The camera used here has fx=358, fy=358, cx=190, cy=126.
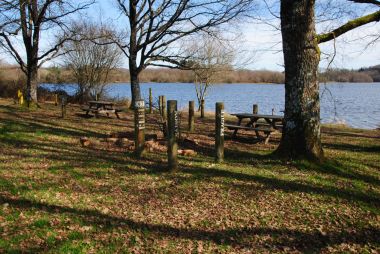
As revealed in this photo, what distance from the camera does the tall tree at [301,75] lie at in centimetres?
700

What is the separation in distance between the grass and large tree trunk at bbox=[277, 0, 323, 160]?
0.50 meters

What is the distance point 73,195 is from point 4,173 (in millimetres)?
1681

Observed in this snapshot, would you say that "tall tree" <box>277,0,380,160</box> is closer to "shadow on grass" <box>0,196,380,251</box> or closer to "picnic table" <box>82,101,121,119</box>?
"shadow on grass" <box>0,196,380,251</box>

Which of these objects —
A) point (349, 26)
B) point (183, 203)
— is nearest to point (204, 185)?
point (183, 203)

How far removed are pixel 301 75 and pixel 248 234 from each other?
151 inches

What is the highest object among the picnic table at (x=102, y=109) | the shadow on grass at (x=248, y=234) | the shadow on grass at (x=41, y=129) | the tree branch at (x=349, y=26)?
the tree branch at (x=349, y=26)

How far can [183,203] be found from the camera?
5.31 meters

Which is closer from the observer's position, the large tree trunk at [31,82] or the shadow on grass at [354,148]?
the shadow on grass at [354,148]

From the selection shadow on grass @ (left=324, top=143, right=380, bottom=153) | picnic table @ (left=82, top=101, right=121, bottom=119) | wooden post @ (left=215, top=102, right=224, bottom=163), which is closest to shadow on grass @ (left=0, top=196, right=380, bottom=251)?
wooden post @ (left=215, top=102, right=224, bottom=163)

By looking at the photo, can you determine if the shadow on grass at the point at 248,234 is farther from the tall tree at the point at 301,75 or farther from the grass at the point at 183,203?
the tall tree at the point at 301,75

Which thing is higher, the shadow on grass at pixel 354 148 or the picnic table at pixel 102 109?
the picnic table at pixel 102 109

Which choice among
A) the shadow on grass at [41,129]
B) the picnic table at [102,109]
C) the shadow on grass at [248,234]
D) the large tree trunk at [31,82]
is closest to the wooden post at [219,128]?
the shadow on grass at [248,234]

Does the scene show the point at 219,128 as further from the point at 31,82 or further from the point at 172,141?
the point at 31,82

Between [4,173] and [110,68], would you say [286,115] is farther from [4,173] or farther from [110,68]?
[110,68]
